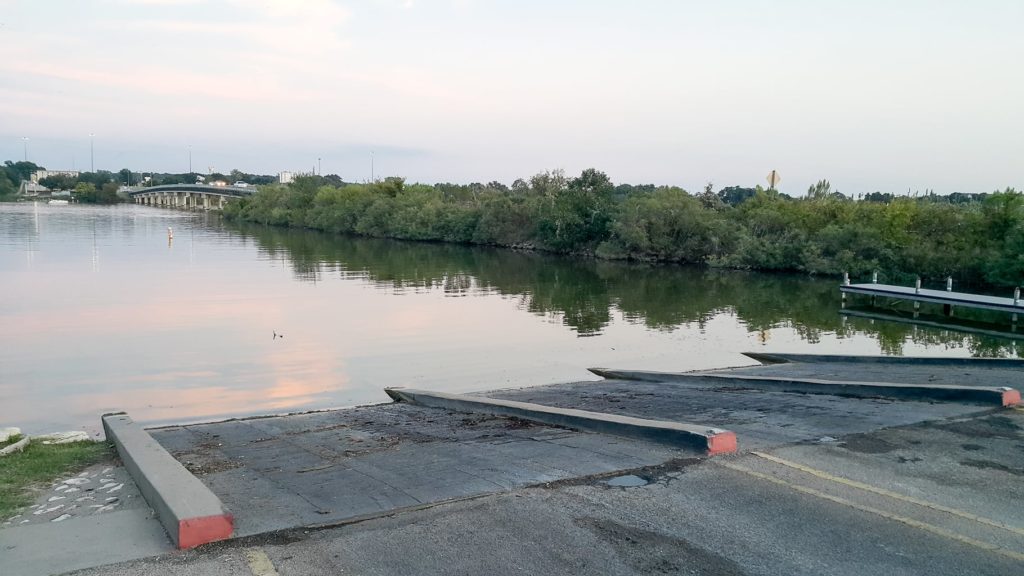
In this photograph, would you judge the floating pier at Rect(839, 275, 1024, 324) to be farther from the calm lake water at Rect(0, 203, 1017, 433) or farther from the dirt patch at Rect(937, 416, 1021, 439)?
the dirt patch at Rect(937, 416, 1021, 439)

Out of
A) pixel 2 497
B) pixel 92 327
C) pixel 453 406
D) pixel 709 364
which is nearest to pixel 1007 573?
pixel 2 497

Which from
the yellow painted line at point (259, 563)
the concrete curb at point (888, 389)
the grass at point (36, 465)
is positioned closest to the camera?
the yellow painted line at point (259, 563)

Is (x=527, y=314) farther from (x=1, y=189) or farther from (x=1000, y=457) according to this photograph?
(x=1, y=189)

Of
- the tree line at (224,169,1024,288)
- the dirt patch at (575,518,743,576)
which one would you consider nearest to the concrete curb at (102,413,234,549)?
the dirt patch at (575,518,743,576)

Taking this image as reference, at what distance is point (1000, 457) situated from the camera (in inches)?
318

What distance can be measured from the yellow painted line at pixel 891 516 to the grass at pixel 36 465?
6240 mm

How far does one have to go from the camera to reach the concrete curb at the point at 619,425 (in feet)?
26.6

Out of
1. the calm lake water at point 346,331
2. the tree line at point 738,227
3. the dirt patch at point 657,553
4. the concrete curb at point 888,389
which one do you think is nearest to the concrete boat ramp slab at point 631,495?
the dirt patch at point 657,553

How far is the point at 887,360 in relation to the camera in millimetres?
16828

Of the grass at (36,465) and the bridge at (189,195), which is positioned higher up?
the bridge at (189,195)

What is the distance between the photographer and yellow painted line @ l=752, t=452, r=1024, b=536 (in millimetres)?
6255

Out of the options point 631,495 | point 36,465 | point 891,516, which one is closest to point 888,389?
point 891,516

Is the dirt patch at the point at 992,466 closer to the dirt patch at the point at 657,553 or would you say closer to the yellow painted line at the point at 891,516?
the yellow painted line at the point at 891,516

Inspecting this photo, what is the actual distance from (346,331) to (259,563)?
20939 mm
